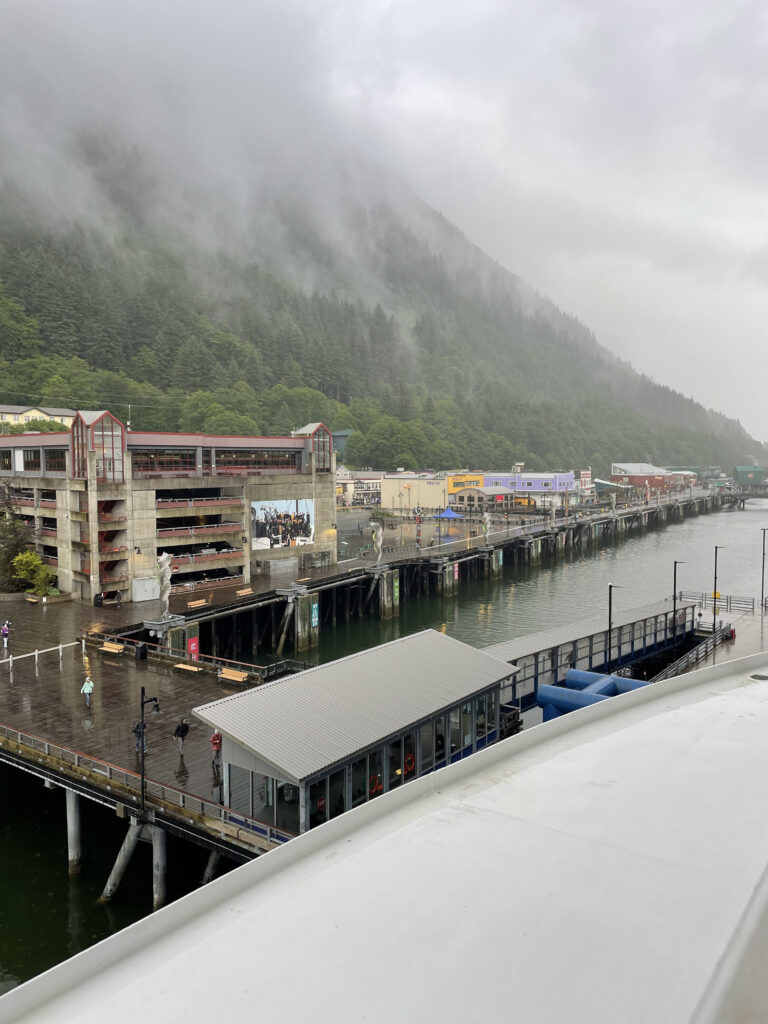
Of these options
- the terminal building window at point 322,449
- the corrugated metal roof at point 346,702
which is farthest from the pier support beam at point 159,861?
the terminal building window at point 322,449

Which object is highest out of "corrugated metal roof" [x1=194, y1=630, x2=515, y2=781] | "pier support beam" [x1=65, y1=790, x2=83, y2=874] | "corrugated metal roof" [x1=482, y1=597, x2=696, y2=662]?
"corrugated metal roof" [x1=194, y1=630, x2=515, y2=781]

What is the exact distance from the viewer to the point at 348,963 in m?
8.25

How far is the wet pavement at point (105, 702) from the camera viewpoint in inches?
897

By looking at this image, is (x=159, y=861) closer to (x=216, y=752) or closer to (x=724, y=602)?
(x=216, y=752)

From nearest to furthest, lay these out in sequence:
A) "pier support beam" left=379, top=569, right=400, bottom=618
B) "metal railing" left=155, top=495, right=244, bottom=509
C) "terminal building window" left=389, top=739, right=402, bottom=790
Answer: "terminal building window" left=389, top=739, right=402, bottom=790 < "metal railing" left=155, top=495, right=244, bottom=509 < "pier support beam" left=379, top=569, right=400, bottom=618

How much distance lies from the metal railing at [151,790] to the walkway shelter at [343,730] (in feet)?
1.27

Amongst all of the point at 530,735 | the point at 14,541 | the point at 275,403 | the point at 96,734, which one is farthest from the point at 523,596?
the point at 275,403

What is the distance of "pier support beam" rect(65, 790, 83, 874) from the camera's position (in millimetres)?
22094

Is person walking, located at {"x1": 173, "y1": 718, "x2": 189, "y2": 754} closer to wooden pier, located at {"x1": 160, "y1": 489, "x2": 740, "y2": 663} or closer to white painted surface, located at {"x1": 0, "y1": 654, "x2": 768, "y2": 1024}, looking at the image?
wooden pier, located at {"x1": 160, "y1": 489, "x2": 740, "y2": 663}

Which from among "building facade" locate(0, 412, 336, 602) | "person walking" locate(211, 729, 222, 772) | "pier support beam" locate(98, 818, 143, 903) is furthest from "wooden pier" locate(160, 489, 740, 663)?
"pier support beam" locate(98, 818, 143, 903)

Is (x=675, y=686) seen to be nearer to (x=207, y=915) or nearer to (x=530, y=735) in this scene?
(x=530, y=735)

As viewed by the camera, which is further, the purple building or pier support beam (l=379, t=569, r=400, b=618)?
the purple building

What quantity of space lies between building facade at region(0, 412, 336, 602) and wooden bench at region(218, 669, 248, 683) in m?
19.0

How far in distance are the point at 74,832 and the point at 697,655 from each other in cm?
2796
